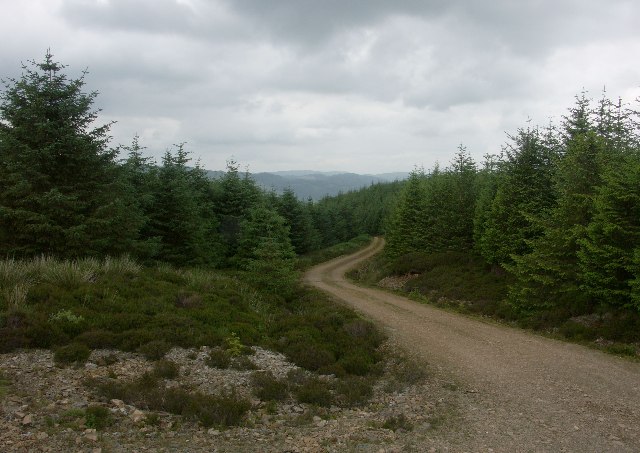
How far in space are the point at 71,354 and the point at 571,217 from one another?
15898mm

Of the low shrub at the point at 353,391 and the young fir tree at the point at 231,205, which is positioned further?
the young fir tree at the point at 231,205

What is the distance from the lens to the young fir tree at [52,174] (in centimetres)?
1547

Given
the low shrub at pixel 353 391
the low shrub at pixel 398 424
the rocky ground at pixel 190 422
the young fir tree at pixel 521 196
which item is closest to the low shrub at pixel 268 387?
the rocky ground at pixel 190 422

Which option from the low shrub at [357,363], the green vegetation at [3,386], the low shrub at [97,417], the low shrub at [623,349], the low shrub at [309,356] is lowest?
the low shrub at [357,363]

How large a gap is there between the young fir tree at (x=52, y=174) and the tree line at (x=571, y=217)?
54.9ft

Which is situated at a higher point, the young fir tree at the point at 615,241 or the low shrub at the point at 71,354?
the young fir tree at the point at 615,241

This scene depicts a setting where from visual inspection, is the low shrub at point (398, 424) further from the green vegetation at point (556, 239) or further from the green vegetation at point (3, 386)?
the green vegetation at point (556, 239)

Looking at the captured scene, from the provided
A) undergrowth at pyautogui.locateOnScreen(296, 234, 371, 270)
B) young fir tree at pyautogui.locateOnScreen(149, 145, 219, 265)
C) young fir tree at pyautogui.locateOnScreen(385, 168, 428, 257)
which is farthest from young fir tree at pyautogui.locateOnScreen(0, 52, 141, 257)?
young fir tree at pyautogui.locateOnScreen(385, 168, 428, 257)

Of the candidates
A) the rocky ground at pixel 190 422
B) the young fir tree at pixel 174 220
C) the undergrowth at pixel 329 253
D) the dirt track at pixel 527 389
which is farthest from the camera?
the undergrowth at pixel 329 253

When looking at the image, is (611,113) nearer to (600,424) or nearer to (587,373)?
(587,373)

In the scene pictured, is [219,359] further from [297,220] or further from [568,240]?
[297,220]

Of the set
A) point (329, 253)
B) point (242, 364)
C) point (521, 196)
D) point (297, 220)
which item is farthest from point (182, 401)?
point (329, 253)

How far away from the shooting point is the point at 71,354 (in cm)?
896

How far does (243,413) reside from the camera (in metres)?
7.76
